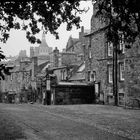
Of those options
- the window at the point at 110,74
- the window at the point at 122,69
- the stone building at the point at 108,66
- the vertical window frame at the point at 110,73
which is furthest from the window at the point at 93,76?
the window at the point at 122,69

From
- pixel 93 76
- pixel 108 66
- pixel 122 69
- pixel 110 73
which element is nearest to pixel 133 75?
pixel 122 69

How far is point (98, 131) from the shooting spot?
49.2ft

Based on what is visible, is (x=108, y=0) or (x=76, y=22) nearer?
(x=108, y=0)

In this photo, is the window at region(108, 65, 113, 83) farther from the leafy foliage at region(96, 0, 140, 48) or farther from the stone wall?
the leafy foliage at region(96, 0, 140, 48)

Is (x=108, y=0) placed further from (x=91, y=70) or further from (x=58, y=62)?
(x=58, y=62)

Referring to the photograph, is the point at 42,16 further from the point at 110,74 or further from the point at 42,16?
the point at 110,74

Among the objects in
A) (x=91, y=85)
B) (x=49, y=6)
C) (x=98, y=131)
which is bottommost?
(x=98, y=131)

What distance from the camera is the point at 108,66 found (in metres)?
38.3

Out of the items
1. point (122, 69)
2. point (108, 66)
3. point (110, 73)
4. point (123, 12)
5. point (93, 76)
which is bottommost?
point (93, 76)

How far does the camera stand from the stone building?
30112 millimetres

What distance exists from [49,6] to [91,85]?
96.2 feet

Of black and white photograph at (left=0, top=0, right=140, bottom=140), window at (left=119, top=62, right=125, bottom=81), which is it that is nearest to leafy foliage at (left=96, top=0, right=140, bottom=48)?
black and white photograph at (left=0, top=0, right=140, bottom=140)

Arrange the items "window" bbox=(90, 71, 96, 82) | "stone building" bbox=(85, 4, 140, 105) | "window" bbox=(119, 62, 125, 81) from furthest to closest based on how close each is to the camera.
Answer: "window" bbox=(90, 71, 96, 82) < "window" bbox=(119, 62, 125, 81) < "stone building" bbox=(85, 4, 140, 105)

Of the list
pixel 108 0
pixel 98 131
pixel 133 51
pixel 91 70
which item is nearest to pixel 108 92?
pixel 91 70
